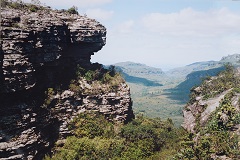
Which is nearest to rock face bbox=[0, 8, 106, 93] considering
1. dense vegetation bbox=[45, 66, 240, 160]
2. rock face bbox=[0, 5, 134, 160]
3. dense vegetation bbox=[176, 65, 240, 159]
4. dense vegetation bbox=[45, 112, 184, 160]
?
rock face bbox=[0, 5, 134, 160]

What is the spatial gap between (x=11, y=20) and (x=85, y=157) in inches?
1075

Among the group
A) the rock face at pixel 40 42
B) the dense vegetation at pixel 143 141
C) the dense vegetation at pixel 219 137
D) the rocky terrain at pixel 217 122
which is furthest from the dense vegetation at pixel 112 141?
the rock face at pixel 40 42

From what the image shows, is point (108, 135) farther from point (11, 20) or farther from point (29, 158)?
point (11, 20)

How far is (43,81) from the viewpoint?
60844 mm

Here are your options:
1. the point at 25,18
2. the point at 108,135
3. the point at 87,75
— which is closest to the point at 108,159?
the point at 108,135

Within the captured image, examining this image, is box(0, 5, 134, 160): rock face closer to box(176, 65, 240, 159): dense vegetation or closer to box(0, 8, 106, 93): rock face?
box(0, 8, 106, 93): rock face

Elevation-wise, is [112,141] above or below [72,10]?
below

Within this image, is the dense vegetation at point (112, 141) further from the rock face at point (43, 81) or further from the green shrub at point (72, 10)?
the green shrub at point (72, 10)

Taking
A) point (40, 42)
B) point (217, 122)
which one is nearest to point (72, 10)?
point (40, 42)

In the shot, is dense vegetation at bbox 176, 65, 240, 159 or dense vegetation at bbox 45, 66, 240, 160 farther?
dense vegetation at bbox 45, 66, 240, 160

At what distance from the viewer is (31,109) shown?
53.1m

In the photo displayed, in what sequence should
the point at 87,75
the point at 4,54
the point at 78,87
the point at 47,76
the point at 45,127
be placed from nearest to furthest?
1. the point at 4,54
2. the point at 45,127
3. the point at 47,76
4. the point at 78,87
5. the point at 87,75

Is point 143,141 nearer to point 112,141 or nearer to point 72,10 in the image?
point 112,141

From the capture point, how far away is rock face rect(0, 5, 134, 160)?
50.0m
